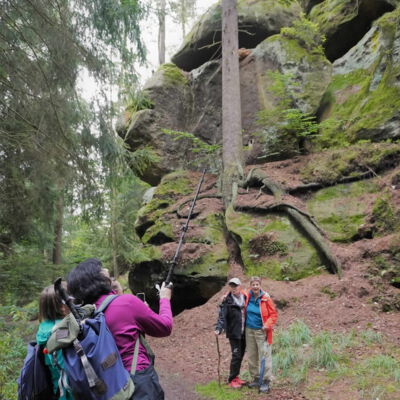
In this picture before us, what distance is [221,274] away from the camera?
8797 mm

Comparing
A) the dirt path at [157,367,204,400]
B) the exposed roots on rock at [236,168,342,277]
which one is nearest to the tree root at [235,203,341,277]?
the exposed roots on rock at [236,168,342,277]

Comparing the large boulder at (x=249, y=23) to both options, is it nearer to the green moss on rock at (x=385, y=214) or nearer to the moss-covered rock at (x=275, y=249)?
the moss-covered rock at (x=275, y=249)

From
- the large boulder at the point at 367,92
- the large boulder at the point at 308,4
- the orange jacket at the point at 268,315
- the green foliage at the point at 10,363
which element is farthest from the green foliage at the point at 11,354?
the large boulder at the point at 308,4

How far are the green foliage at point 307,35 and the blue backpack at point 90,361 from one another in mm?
13005

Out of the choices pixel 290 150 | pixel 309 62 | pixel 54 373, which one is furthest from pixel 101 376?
pixel 309 62

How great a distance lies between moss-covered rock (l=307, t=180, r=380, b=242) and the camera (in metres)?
8.27

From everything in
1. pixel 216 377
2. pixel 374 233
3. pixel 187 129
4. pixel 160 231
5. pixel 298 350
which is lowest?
pixel 216 377

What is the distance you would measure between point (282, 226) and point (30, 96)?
20.3 feet

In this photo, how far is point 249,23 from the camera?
15.1 metres

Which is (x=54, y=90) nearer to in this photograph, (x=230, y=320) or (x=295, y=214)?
(x=230, y=320)

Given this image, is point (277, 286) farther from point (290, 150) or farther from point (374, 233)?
point (290, 150)

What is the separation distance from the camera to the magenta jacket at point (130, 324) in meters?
2.17

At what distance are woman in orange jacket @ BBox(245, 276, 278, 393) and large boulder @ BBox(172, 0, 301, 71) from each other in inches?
459

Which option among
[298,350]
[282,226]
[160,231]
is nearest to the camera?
[298,350]
